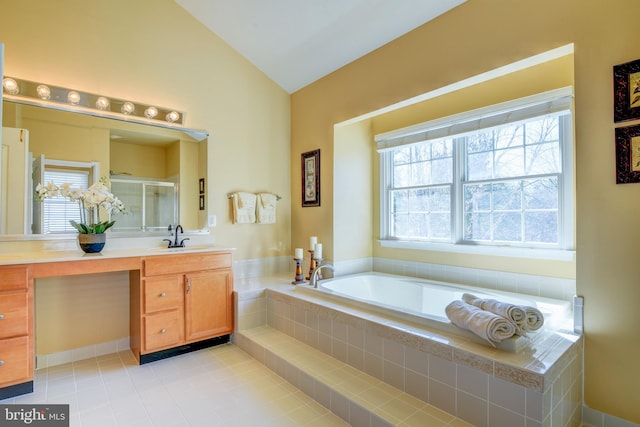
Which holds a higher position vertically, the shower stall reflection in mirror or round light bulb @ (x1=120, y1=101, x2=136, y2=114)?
round light bulb @ (x1=120, y1=101, x2=136, y2=114)

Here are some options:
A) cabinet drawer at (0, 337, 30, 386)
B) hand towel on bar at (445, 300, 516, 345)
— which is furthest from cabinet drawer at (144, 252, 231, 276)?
hand towel on bar at (445, 300, 516, 345)

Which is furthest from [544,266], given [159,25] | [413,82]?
[159,25]

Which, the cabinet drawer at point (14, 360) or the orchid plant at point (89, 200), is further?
the orchid plant at point (89, 200)

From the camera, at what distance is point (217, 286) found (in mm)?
2855

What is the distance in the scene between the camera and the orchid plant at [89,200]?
2436 millimetres

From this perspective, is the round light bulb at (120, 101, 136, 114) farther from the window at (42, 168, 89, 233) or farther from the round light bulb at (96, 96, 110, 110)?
the window at (42, 168, 89, 233)

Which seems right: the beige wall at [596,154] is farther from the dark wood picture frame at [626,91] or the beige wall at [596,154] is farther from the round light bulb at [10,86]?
the round light bulb at [10,86]

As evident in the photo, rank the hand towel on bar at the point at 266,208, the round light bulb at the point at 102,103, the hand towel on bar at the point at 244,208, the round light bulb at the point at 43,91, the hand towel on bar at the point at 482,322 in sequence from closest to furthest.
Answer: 1. the hand towel on bar at the point at 482,322
2. the round light bulb at the point at 43,91
3. the round light bulb at the point at 102,103
4. the hand towel on bar at the point at 244,208
5. the hand towel on bar at the point at 266,208

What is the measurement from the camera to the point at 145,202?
2939 millimetres

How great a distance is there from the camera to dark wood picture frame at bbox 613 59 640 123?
162cm

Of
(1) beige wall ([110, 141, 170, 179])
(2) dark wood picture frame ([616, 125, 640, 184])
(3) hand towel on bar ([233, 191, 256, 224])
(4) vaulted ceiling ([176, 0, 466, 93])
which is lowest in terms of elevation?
(3) hand towel on bar ([233, 191, 256, 224])

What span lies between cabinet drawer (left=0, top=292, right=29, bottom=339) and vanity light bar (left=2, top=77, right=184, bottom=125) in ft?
4.78

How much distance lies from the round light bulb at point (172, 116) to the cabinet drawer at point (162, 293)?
1490 mm

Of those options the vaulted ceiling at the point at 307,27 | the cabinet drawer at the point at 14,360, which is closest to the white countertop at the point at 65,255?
the cabinet drawer at the point at 14,360
